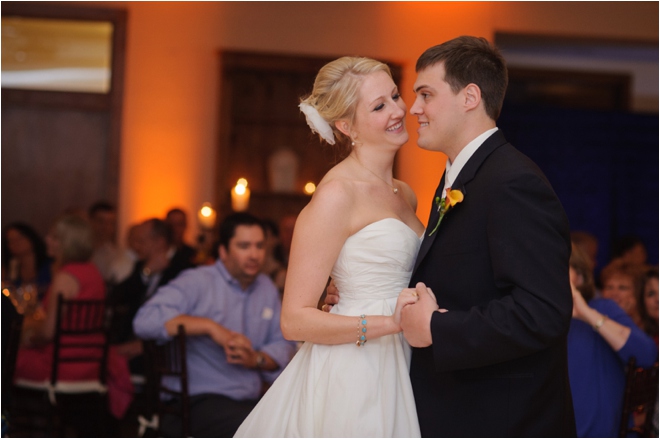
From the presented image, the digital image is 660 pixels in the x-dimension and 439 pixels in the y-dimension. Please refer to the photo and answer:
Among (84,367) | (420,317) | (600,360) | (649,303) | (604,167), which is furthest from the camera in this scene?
(604,167)

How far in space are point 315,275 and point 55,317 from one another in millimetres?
3131

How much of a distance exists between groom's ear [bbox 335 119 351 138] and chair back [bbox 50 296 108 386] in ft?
9.14

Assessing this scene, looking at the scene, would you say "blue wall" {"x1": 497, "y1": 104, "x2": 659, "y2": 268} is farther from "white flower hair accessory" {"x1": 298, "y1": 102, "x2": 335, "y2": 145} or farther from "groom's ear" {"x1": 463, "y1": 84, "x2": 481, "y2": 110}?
"groom's ear" {"x1": 463, "y1": 84, "x2": 481, "y2": 110}

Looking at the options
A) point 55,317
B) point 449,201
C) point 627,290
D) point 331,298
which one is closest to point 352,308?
point 331,298

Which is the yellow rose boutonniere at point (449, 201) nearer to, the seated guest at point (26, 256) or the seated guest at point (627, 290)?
the seated guest at point (627, 290)

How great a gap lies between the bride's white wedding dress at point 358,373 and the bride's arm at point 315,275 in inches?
3.1

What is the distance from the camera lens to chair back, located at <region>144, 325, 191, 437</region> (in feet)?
12.6

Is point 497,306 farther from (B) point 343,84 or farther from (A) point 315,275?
(B) point 343,84

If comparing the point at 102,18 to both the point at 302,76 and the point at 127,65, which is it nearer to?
the point at 127,65

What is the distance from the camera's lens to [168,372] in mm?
3877

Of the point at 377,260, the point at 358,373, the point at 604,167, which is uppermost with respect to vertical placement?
the point at 604,167

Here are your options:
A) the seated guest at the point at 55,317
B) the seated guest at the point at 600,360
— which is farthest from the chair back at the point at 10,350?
the seated guest at the point at 600,360

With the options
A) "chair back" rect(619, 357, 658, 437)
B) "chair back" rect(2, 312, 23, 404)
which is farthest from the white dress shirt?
"chair back" rect(2, 312, 23, 404)

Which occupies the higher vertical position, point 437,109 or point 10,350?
point 437,109
